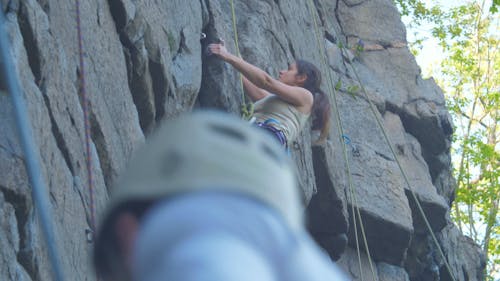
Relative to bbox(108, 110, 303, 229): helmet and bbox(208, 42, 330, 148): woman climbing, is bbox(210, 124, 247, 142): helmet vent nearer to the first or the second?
bbox(108, 110, 303, 229): helmet

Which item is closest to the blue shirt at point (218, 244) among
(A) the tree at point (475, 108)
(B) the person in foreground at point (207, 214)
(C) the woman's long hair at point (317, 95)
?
(B) the person in foreground at point (207, 214)

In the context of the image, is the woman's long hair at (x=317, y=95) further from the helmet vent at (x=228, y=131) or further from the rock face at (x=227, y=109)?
the helmet vent at (x=228, y=131)

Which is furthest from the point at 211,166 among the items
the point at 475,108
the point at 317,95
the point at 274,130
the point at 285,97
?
the point at 475,108

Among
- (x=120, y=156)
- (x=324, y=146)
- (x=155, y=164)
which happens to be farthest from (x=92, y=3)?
(x=155, y=164)

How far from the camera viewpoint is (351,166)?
1195 cm

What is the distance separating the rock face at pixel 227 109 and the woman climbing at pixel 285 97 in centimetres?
69

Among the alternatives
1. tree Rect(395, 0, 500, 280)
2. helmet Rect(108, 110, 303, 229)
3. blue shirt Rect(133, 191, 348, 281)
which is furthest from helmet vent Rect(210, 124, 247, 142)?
tree Rect(395, 0, 500, 280)

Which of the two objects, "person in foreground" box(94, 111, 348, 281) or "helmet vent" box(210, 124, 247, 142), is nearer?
"person in foreground" box(94, 111, 348, 281)

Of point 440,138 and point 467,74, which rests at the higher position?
point 467,74

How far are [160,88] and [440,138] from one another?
7227 mm

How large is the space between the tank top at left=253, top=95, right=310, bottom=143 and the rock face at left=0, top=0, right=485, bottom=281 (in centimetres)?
77

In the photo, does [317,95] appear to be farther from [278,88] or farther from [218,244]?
[218,244]

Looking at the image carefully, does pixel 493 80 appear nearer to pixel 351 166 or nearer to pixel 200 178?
pixel 351 166

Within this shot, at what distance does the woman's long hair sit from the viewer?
768 cm
